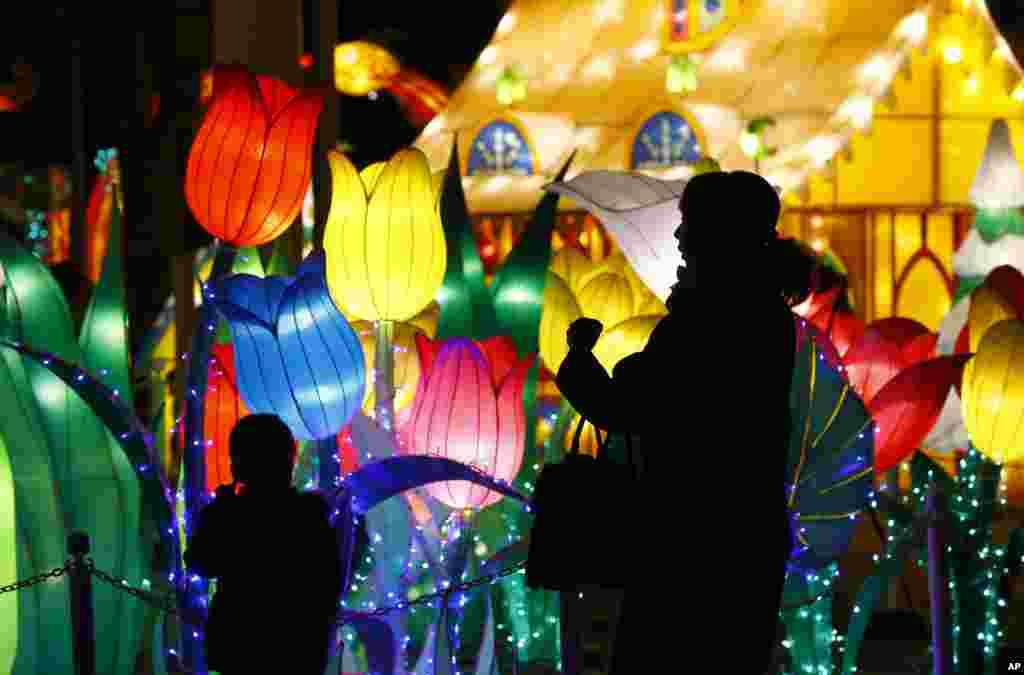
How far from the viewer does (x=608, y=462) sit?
277 centimetres

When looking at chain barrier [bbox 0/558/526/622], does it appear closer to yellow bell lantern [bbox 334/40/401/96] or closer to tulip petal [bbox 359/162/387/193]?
tulip petal [bbox 359/162/387/193]

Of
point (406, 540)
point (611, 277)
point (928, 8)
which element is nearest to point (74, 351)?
point (406, 540)

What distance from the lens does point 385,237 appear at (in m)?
5.05

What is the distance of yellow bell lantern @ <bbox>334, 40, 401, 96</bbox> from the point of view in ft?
50.1

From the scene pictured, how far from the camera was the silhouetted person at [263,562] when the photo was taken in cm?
352

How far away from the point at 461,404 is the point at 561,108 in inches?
361

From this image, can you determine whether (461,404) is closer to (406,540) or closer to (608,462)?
(406,540)

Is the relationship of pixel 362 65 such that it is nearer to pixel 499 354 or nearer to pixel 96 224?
pixel 96 224

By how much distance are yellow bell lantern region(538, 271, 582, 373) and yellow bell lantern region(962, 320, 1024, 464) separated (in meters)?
1.25

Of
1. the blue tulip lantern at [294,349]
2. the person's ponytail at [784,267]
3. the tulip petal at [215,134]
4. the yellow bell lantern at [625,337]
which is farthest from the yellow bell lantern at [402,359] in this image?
the person's ponytail at [784,267]

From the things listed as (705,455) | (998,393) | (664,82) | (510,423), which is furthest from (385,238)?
(664,82)

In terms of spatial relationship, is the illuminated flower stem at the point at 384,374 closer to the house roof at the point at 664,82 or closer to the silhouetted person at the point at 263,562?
the silhouetted person at the point at 263,562

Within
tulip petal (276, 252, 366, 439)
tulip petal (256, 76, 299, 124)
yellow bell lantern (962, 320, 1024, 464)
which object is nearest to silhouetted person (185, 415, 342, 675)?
tulip petal (276, 252, 366, 439)

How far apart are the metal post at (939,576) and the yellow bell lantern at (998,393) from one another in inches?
24.0
